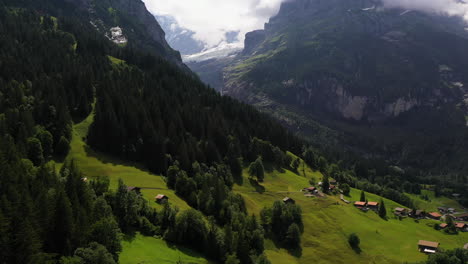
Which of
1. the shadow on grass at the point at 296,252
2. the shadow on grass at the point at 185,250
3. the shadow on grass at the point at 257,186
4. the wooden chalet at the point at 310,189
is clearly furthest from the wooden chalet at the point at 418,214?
the shadow on grass at the point at 185,250

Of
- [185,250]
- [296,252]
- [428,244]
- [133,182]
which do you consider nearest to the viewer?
[185,250]

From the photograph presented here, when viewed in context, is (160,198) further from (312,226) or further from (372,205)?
(372,205)

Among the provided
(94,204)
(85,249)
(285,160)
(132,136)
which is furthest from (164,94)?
(85,249)

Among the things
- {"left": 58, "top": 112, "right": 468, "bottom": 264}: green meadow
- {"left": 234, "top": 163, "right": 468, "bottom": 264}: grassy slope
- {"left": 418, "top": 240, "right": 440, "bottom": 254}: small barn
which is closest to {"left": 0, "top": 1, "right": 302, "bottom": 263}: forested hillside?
{"left": 58, "top": 112, "right": 468, "bottom": 264}: green meadow

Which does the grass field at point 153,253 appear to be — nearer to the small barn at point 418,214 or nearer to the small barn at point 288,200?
the small barn at point 288,200

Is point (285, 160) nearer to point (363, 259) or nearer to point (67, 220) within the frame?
point (363, 259)

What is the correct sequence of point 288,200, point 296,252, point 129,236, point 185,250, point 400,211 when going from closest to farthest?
point 129,236, point 185,250, point 296,252, point 288,200, point 400,211

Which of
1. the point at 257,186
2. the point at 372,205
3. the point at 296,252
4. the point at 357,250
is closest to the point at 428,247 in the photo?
the point at 357,250
